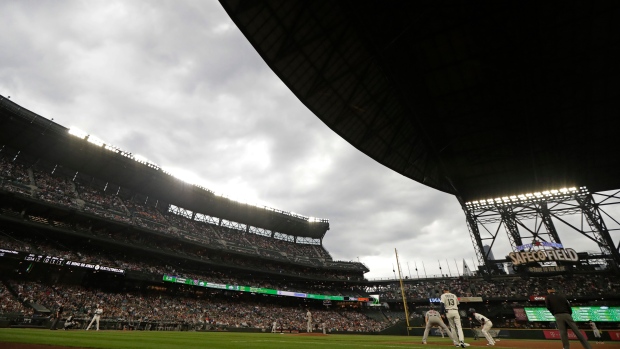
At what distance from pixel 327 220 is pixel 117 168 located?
4039 cm

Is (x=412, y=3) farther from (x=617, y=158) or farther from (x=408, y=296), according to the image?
(x=408, y=296)

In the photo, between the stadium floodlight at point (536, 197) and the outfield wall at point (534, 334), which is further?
the stadium floodlight at point (536, 197)

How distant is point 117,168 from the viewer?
41.9 metres

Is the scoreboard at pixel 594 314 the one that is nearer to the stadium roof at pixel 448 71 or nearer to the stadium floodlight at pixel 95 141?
the stadium roof at pixel 448 71

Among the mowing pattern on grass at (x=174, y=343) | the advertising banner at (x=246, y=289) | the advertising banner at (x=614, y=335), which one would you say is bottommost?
the mowing pattern on grass at (x=174, y=343)

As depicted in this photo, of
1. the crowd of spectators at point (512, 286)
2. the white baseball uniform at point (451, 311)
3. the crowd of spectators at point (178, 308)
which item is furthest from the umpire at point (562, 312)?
the crowd of spectators at point (512, 286)

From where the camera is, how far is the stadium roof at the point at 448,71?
13.7m

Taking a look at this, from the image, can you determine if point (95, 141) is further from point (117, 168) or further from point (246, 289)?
point (246, 289)

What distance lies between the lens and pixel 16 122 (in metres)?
32.5

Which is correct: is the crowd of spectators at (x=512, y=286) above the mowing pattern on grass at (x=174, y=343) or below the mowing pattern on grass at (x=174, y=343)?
above

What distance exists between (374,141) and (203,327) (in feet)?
92.3

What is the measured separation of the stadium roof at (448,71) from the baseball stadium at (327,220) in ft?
0.33

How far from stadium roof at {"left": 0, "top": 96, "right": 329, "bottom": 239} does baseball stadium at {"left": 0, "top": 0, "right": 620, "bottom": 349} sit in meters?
0.28

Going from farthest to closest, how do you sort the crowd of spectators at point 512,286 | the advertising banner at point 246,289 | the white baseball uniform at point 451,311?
the crowd of spectators at point 512,286 < the advertising banner at point 246,289 < the white baseball uniform at point 451,311
